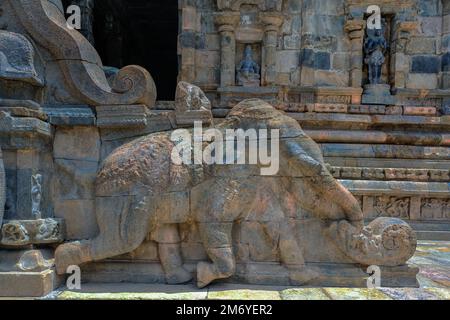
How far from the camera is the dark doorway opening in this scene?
11914mm

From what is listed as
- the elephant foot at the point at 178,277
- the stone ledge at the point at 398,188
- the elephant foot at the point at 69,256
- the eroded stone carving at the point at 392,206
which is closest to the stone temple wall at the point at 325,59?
the stone ledge at the point at 398,188

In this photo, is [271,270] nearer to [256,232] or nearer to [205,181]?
[256,232]

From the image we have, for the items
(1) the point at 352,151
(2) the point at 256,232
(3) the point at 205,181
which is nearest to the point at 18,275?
(3) the point at 205,181

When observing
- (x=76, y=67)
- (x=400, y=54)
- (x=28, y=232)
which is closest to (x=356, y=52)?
(x=400, y=54)

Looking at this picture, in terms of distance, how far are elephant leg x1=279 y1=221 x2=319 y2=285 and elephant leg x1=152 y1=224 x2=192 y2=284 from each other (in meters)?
0.87

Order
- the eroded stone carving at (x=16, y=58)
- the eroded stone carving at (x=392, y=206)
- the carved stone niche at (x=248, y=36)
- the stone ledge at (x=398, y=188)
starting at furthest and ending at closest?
the carved stone niche at (x=248, y=36) < the eroded stone carving at (x=392, y=206) < the stone ledge at (x=398, y=188) < the eroded stone carving at (x=16, y=58)

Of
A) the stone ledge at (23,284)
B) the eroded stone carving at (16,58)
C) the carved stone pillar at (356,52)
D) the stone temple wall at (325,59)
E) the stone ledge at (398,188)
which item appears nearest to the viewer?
the stone ledge at (23,284)

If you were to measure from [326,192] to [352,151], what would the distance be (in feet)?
14.8

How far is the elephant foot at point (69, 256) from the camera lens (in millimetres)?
3033

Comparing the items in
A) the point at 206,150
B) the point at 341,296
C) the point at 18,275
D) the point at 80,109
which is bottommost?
the point at 341,296

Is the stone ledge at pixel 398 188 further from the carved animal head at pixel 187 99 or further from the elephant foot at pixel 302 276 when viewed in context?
the carved animal head at pixel 187 99

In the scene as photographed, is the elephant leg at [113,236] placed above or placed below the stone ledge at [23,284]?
above
